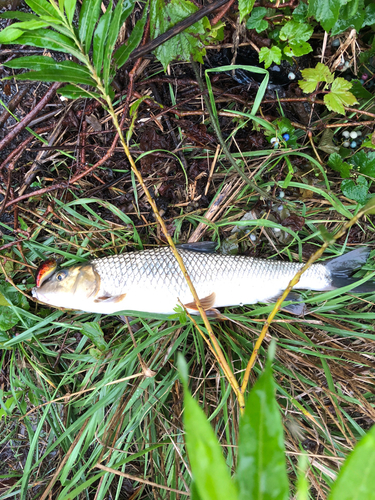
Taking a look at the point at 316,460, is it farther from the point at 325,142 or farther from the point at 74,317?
the point at 325,142

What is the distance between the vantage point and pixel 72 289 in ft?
7.97

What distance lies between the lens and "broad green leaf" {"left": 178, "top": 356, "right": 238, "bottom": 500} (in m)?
0.43

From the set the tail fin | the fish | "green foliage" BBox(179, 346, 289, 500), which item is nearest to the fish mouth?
the fish

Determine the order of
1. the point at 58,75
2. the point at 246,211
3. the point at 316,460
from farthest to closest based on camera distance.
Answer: the point at 246,211
the point at 316,460
the point at 58,75

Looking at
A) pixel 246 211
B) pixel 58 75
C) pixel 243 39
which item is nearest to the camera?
pixel 58 75

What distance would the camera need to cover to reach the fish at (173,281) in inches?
93.7

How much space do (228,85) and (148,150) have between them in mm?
844

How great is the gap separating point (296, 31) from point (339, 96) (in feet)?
1.74

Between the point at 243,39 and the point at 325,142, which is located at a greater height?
the point at 243,39

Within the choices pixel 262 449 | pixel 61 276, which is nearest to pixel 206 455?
pixel 262 449

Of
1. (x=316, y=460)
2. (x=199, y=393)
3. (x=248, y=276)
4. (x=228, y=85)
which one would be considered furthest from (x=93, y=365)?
(x=228, y=85)

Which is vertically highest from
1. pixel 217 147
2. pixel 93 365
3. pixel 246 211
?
pixel 217 147

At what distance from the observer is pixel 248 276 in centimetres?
243

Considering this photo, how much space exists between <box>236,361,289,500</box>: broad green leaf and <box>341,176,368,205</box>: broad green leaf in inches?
88.1
